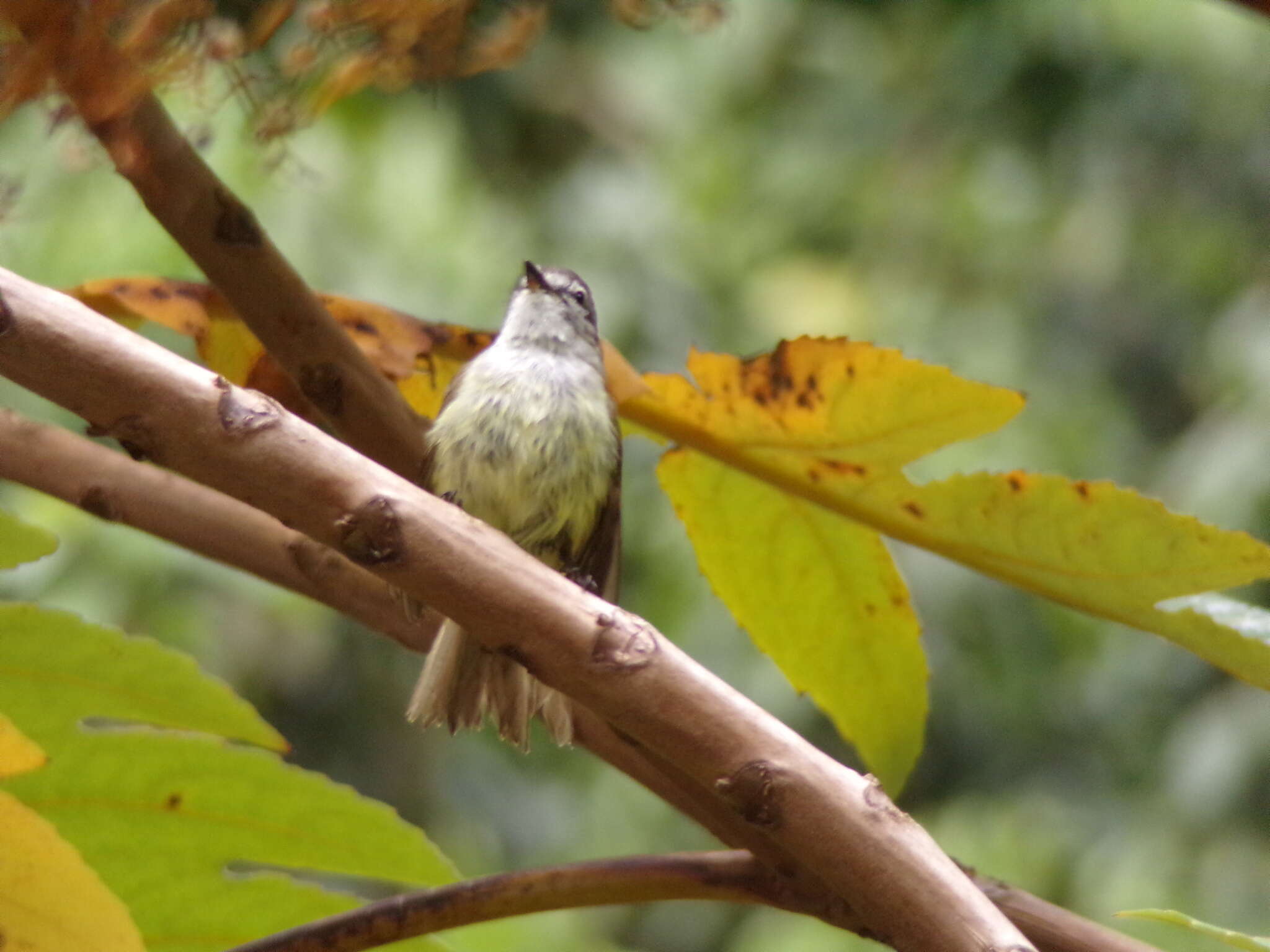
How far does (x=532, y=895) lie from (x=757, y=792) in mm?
344

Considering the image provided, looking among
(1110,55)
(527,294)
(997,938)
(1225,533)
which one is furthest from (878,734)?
(1110,55)

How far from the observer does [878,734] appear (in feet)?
5.09

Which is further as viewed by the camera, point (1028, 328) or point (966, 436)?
point (1028, 328)

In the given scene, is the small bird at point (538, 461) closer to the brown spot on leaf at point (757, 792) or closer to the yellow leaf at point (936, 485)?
the yellow leaf at point (936, 485)

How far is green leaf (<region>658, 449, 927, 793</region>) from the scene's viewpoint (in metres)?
1.55

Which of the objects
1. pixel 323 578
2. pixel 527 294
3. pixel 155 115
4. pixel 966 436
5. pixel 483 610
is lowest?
pixel 483 610

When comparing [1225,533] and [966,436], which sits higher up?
[966,436]

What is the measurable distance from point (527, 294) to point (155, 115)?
1839 mm

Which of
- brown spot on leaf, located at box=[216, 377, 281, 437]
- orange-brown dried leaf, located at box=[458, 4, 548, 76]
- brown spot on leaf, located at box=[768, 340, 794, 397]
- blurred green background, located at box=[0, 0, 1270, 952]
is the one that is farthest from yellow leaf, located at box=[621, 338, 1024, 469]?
blurred green background, located at box=[0, 0, 1270, 952]

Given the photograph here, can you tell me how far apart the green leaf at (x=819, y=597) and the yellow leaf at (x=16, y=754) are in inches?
30.6

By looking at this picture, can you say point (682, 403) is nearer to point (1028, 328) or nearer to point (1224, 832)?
point (1224, 832)

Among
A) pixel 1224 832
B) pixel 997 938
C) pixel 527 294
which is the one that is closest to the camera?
pixel 997 938

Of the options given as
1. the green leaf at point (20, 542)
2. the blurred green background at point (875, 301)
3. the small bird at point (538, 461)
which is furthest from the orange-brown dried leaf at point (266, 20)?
the blurred green background at point (875, 301)

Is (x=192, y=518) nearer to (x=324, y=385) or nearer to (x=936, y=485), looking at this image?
(x=324, y=385)
